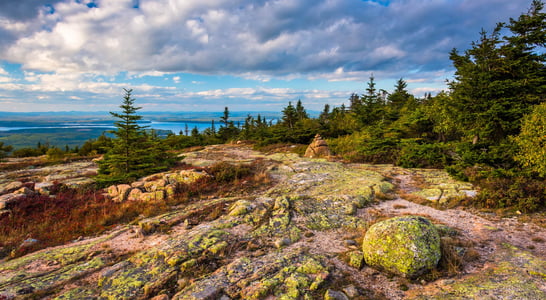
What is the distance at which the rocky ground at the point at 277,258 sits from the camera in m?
4.96

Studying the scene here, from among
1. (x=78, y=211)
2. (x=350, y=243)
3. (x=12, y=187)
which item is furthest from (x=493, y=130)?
(x=12, y=187)

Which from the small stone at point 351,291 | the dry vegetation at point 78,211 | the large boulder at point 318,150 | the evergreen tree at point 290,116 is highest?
the evergreen tree at point 290,116

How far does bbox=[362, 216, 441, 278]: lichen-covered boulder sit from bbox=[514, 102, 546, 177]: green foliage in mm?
7630

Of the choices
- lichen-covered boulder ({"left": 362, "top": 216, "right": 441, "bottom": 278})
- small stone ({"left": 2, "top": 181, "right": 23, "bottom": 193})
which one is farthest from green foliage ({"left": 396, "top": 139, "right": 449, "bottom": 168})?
small stone ({"left": 2, "top": 181, "right": 23, "bottom": 193})

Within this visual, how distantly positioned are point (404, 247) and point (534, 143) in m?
9.19

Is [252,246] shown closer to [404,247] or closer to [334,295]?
[334,295]

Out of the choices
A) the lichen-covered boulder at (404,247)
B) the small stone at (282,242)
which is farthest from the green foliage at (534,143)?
the small stone at (282,242)

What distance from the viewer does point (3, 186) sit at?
14.0 m

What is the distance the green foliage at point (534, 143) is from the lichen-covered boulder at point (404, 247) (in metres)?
7.63

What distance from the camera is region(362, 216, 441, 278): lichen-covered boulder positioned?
5363 mm

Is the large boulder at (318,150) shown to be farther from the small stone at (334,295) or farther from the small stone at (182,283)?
the small stone at (182,283)

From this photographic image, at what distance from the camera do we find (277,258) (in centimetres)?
615

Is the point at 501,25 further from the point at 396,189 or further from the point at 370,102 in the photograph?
the point at 370,102

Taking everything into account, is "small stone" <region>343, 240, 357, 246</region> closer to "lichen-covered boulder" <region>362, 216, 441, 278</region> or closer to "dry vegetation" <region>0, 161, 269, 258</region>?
"lichen-covered boulder" <region>362, 216, 441, 278</region>
